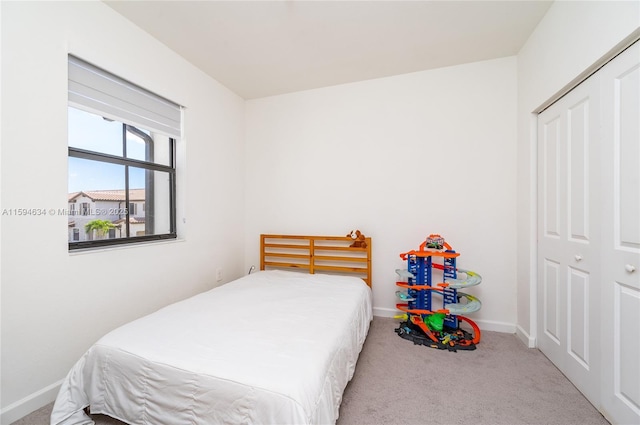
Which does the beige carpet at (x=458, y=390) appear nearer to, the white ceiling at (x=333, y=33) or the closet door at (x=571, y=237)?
the closet door at (x=571, y=237)

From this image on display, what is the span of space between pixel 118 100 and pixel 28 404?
6.60ft

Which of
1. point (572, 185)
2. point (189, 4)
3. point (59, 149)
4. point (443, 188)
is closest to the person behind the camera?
point (59, 149)

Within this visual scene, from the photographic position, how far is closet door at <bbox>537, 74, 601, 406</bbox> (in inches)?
59.5

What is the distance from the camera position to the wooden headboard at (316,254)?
9.43 feet

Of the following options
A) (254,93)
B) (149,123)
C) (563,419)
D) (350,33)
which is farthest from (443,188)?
(149,123)

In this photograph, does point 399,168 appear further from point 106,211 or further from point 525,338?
point 106,211

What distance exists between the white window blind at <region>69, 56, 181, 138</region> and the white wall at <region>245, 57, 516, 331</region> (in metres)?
1.19

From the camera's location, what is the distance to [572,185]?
1.71 m

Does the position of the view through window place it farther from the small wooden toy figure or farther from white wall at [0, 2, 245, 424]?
the small wooden toy figure

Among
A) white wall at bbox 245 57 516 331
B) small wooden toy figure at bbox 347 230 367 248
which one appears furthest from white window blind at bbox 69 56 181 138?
small wooden toy figure at bbox 347 230 367 248

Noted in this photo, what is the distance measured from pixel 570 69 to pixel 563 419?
6.97 ft

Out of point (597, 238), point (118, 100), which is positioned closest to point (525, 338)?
point (597, 238)

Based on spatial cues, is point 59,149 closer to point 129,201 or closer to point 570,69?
point 129,201

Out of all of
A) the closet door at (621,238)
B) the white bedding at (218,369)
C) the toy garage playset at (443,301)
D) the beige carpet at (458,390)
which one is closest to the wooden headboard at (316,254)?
the toy garage playset at (443,301)
